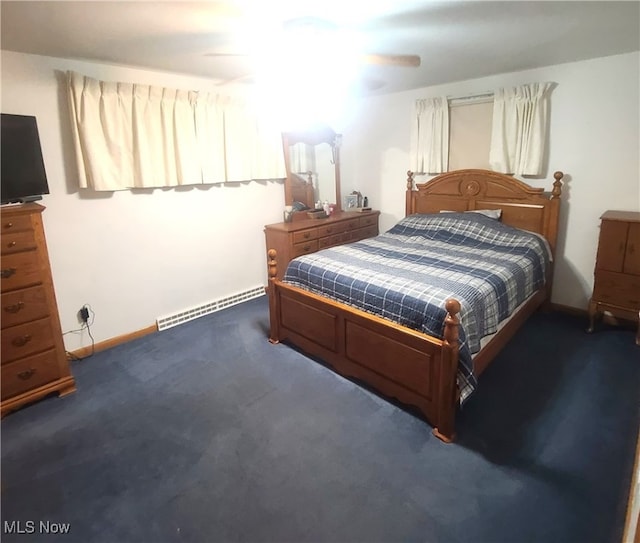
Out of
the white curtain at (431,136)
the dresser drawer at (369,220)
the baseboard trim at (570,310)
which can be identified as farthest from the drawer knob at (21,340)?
the baseboard trim at (570,310)

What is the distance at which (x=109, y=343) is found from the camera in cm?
326

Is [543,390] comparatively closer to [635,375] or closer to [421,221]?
[635,375]

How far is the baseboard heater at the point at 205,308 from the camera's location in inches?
141

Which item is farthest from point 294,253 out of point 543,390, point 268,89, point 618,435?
point 618,435

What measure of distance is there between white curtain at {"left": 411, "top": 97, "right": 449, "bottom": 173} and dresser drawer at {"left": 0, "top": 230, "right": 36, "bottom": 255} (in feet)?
11.8

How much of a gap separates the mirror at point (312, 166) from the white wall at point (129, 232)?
0.28 m

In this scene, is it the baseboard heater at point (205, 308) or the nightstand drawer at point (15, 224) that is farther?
the baseboard heater at point (205, 308)

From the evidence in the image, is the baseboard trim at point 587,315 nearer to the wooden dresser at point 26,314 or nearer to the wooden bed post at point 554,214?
the wooden bed post at point 554,214

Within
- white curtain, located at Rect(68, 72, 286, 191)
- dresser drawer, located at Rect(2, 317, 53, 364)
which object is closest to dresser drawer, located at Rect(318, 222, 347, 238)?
white curtain, located at Rect(68, 72, 286, 191)

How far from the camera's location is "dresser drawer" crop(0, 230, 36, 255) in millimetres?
2209

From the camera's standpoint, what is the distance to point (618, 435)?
2082 millimetres

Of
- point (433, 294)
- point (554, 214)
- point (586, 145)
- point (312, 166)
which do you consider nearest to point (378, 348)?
point (433, 294)

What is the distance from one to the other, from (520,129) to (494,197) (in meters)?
0.64

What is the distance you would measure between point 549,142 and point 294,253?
2589 millimetres
